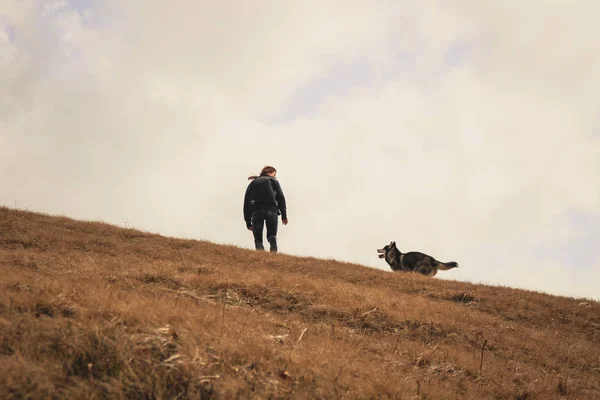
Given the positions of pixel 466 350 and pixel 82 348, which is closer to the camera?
pixel 82 348

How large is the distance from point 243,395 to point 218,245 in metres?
11.3

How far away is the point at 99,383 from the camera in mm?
3695

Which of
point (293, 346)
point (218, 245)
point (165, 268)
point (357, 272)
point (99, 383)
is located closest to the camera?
point (99, 383)

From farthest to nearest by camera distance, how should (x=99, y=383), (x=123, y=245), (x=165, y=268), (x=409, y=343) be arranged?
(x=123, y=245)
(x=165, y=268)
(x=409, y=343)
(x=99, y=383)

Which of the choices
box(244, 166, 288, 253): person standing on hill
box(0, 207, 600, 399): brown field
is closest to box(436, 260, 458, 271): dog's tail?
box(0, 207, 600, 399): brown field

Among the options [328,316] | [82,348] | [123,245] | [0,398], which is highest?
[123,245]

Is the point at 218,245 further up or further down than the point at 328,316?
further up

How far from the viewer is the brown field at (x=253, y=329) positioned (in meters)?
4.00

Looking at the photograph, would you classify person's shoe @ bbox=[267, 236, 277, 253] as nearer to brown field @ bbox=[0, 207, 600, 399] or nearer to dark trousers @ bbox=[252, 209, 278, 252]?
dark trousers @ bbox=[252, 209, 278, 252]

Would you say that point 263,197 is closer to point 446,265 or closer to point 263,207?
point 263,207

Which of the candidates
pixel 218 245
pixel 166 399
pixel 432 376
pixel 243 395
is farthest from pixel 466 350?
pixel 218 245

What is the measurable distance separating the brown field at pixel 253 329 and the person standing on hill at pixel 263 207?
138 cm

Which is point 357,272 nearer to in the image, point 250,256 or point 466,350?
point 250,256

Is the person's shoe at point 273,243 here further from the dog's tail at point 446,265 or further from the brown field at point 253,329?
the dog's tail at point 446,265
